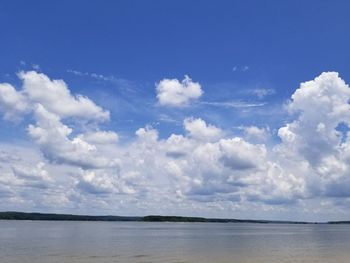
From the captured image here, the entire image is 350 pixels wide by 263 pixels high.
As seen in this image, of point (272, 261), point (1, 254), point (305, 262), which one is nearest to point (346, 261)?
point (305, 262)

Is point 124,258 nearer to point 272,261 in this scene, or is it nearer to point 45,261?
point 45,261

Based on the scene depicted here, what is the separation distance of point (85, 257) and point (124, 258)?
3.73 metres

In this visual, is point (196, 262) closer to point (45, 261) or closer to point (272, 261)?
point (272, 261)

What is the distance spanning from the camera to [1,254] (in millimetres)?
48156

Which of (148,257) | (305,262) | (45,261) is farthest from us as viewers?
(148,257)

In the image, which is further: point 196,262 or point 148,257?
point 148,257

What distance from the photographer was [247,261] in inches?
1761

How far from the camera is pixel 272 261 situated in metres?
44.9

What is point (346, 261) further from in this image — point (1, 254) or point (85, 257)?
point (1, 254)

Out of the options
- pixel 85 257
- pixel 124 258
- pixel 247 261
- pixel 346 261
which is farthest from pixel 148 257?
pixel 346 261

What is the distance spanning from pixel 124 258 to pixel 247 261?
1171cm

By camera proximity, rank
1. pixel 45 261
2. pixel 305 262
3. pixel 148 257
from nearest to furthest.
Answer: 1. pixel 45 261
2. pixel 305 262
3. pixel 148 257

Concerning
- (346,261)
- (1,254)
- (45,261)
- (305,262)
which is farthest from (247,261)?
(1,254)

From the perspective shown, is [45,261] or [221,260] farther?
[221,260]
